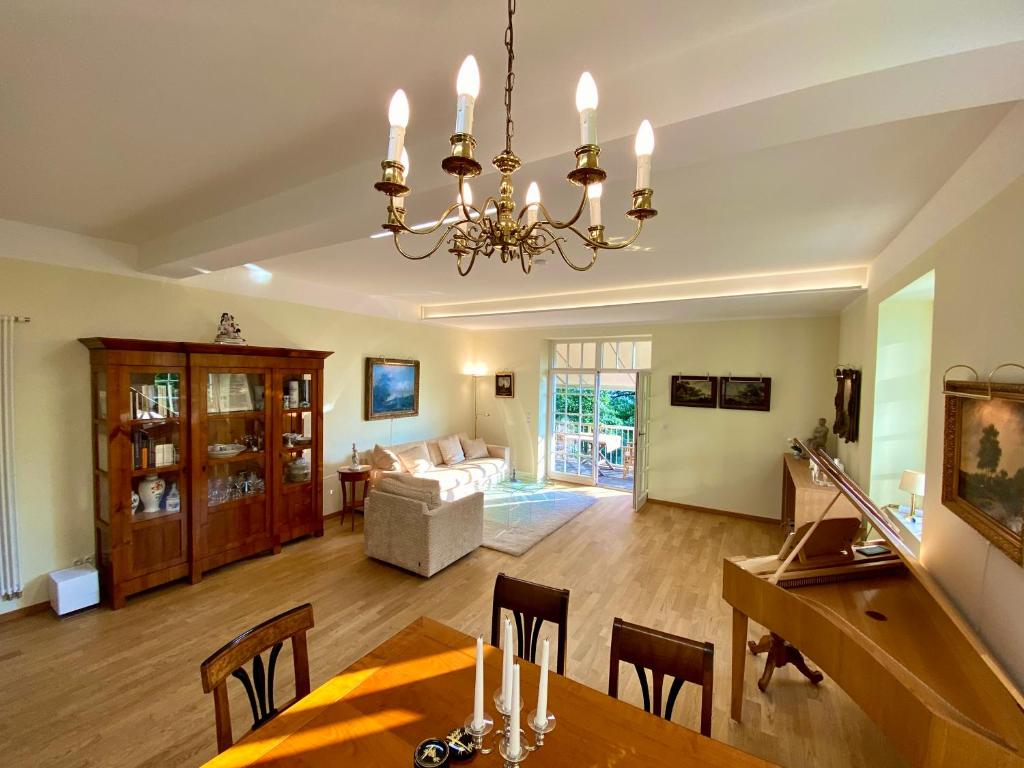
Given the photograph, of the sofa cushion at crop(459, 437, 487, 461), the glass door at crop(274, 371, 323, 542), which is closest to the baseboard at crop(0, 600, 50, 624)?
the glass door at crop(274, 371, 323, 542)

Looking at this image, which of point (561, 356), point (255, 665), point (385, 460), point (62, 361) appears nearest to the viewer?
point (255, 665)

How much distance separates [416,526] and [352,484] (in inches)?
65.1

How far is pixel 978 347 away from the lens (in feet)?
5.44

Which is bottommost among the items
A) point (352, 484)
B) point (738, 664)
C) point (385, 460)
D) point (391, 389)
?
point (738, 664)

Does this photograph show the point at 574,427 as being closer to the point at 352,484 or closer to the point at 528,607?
the point at 352,484

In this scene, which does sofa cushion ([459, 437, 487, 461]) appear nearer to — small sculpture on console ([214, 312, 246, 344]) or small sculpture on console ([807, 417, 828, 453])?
small sculpture on console ([214, 312, 246, 344])

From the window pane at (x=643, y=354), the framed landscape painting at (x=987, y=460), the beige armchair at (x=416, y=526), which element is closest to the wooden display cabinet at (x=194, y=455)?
the beige armchair at (x=416, y=526)

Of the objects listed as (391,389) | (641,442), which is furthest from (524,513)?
(391,389)

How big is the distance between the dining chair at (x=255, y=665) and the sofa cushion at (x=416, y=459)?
12.3ft

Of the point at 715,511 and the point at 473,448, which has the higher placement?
the point at 473,448

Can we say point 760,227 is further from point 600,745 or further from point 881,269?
point 600,745

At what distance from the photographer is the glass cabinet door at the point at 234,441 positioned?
12.0 feet

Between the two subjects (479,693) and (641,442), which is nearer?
(479,693)

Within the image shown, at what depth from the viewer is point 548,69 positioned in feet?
4.46
